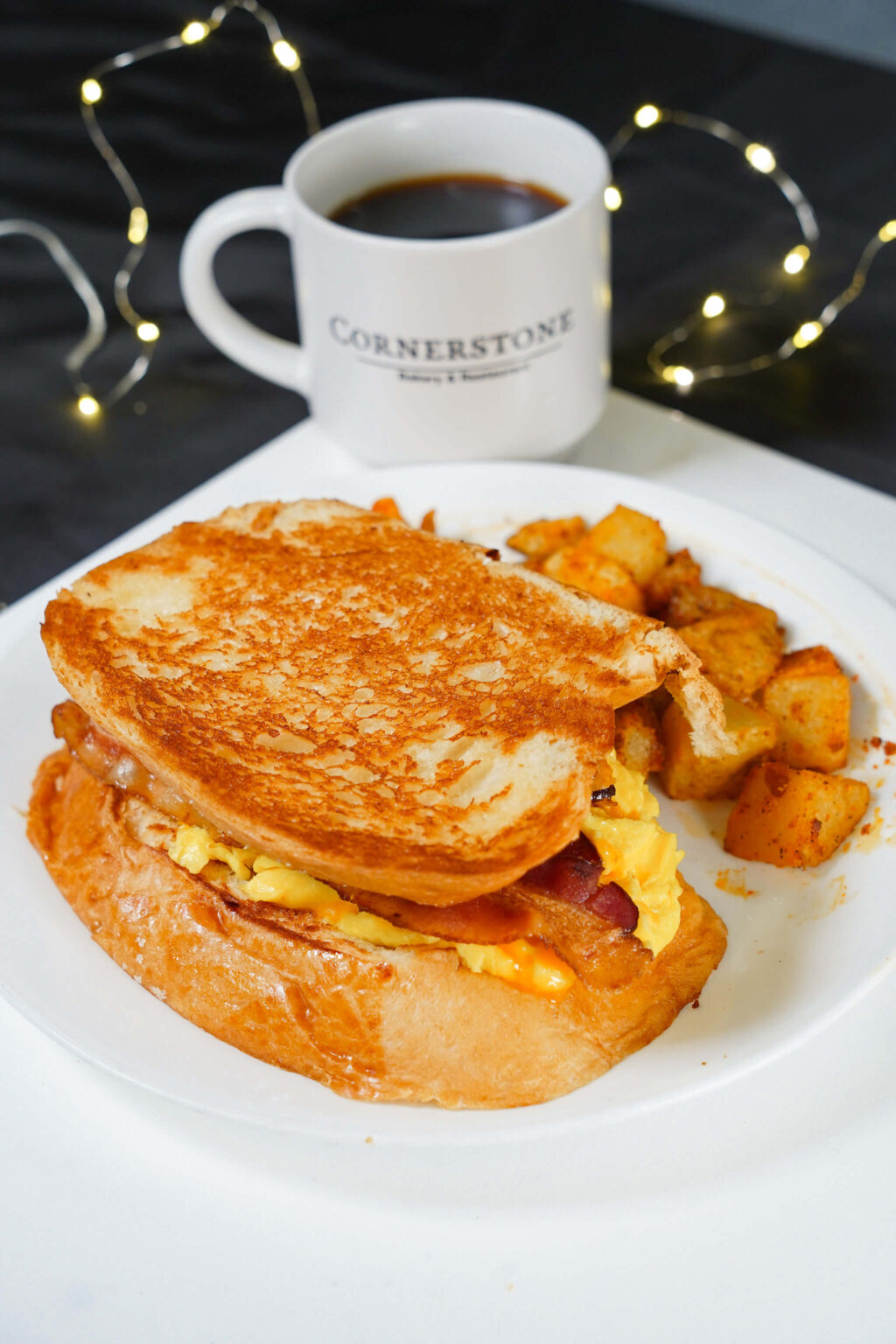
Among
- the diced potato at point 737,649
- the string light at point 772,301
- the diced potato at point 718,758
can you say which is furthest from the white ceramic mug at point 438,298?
the diced potato at point 718,758

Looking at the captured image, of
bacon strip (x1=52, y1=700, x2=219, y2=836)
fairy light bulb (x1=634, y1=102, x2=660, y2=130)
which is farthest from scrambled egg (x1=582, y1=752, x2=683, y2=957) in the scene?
fairy light bulb (x1=634, y1=102, x2=660, y2=130)

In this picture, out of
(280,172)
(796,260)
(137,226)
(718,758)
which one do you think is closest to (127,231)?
Result: (137,226)

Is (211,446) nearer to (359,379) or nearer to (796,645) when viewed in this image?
(359,379)

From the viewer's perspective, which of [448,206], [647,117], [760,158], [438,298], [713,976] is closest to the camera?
[713,976]

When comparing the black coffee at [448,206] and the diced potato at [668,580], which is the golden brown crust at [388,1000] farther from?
the black coffee at [448,206]

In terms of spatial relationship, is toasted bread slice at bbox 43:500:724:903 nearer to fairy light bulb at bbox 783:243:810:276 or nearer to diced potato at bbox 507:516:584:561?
diced potato at bbox 507:516:584:561

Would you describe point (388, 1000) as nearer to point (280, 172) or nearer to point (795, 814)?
point (795, 814)
